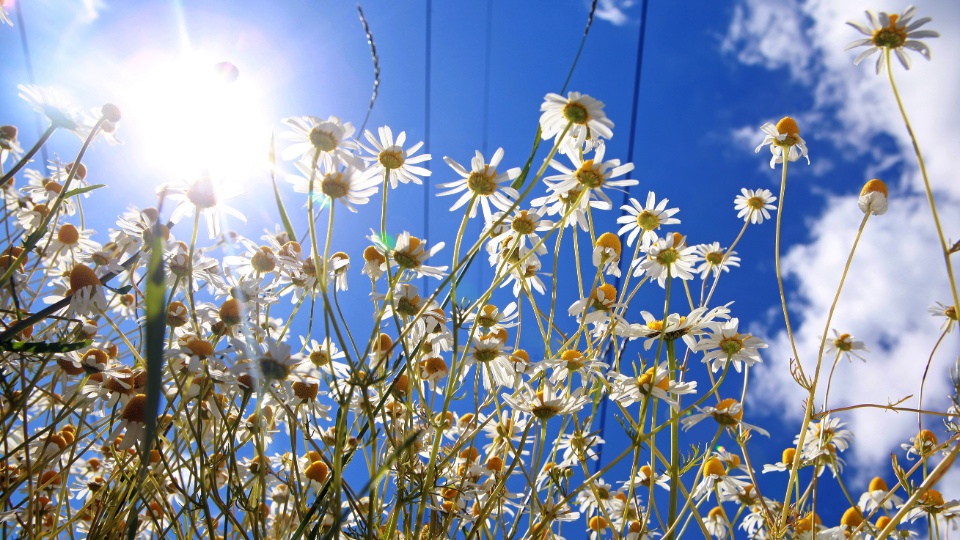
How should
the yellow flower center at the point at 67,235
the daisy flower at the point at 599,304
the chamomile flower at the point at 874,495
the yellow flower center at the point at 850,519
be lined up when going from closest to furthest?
the daisy flower at the point at 599,304 → the yellow flower center at the point at 67,235 → the yellow flower center at the point at 850,519 → the chamomile flower at the point at 874,495

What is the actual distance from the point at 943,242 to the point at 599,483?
1.28m

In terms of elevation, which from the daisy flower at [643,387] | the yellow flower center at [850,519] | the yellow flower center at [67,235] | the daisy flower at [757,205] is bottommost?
the daisy flower at [643,387]

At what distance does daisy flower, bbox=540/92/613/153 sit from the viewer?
0.82 metres

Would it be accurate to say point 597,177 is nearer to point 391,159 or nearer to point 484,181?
point 484,181

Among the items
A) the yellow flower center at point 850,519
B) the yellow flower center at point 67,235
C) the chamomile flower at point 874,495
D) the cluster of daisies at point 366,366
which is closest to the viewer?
the cluster of daisies at point 366,366

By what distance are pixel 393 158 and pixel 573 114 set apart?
305mm

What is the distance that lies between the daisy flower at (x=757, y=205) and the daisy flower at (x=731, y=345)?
787 mm

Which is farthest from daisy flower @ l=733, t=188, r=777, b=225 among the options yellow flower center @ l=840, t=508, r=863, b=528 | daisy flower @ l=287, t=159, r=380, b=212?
daisy flower @ l=287, t=159, r=380, b=212

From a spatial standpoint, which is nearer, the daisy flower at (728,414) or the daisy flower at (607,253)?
the daisy flower at (728,414)

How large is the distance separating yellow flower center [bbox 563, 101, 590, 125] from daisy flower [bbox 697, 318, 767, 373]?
40cm

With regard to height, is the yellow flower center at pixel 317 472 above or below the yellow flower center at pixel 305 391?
below

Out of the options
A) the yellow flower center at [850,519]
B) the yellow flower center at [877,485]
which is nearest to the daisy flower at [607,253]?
the yellow flower center at [850,519]

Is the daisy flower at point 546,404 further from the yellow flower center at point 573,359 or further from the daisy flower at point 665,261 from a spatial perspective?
the daisy flower at point 665,261

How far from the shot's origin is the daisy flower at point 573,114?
0.82 meters
